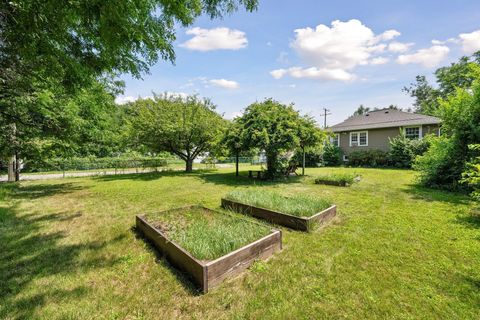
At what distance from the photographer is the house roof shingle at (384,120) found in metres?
17.2

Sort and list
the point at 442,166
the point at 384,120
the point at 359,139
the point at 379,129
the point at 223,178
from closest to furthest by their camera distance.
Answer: the point at 442,166 < the point at 223,178 < the point at 379,129 < the point at 384,120 < the point at 359,139

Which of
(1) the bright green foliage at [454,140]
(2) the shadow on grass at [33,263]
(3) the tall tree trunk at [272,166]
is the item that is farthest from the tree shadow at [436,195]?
(2) the shadow on grass at [33,263]

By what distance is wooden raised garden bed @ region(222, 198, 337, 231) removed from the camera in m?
4.33

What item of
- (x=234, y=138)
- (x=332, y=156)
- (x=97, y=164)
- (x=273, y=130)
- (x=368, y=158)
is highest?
(x=273, y=130)

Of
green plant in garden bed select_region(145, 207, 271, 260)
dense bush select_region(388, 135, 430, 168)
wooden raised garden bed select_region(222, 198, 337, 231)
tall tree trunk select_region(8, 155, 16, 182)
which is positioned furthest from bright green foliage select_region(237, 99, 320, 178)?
tall tree trunk select_region(8, 155, 16, 182)

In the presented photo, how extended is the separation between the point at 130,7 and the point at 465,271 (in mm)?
5276

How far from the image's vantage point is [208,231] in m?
3.62

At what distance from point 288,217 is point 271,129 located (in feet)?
21.5

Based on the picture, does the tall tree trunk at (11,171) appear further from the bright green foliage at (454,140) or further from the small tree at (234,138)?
the bright green foliage at (454,140)

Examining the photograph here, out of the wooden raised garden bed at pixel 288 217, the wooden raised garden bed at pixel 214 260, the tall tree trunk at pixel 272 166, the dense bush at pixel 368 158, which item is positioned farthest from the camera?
the dense bush at pixel 368 158

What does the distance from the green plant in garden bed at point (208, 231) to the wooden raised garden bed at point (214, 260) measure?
0.12 meters

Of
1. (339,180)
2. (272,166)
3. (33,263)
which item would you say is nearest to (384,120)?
(339,180)

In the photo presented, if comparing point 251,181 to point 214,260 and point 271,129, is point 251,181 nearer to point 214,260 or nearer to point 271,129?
point 271,129

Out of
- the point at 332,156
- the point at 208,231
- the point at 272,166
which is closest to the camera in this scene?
the point at 208,231
